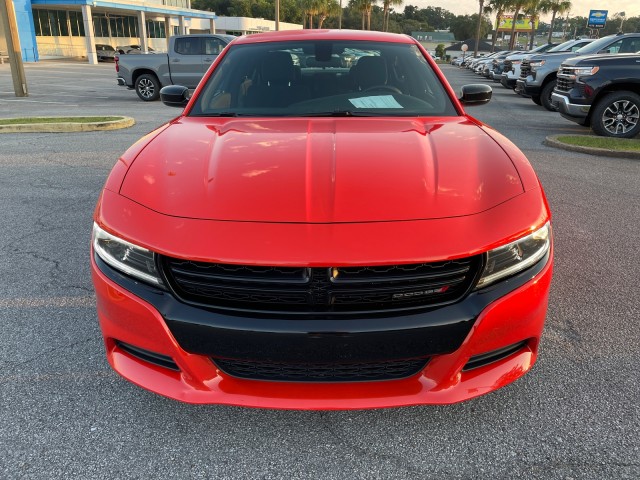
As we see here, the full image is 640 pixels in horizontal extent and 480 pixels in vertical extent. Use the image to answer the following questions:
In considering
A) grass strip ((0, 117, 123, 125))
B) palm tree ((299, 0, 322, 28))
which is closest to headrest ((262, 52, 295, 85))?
grass strip ((0, 117, 123, 125))

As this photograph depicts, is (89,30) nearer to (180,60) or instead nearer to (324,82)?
(180,60)

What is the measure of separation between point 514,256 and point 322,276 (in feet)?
2.47

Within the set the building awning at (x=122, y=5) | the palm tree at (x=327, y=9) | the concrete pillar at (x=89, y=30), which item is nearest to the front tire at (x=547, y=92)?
the concrete pillar at (x=89, y=30)

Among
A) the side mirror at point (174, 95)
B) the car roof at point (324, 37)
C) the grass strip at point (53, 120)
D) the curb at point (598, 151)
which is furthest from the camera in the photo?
the grass strip at point (53, 120)

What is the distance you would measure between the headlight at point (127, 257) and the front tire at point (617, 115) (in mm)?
9227

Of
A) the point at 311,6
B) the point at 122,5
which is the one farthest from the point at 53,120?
the point at 311,6

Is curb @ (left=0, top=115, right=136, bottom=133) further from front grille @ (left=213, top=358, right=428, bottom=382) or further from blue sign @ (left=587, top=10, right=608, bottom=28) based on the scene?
blue sign @ (left=587, top=10, right=608, bottom=28)

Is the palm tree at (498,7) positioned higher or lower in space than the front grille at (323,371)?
higher

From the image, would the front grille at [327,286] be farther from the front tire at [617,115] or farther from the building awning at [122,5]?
the building awning at [122,5]

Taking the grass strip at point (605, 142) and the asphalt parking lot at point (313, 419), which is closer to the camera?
the asphalt parking lot at point (313, 419)

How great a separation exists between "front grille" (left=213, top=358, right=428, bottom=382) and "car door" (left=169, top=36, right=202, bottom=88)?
13.2 meters

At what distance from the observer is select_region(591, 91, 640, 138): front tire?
8703 mm

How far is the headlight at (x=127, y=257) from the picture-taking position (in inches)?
74.9

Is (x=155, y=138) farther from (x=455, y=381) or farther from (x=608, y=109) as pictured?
(x=608, y=109)
